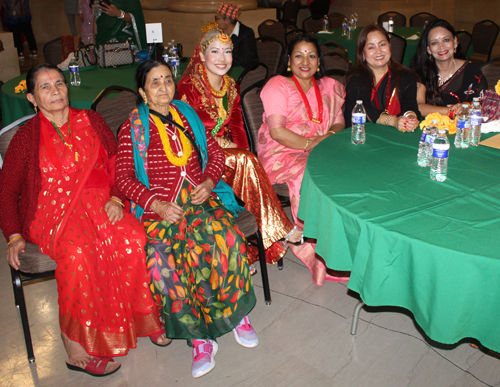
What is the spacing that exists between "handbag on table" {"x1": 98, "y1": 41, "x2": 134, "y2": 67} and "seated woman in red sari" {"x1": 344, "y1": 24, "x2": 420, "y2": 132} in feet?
8.20

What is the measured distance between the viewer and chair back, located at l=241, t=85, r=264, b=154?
2.94 meters

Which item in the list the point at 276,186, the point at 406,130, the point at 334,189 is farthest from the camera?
the point at 276,186

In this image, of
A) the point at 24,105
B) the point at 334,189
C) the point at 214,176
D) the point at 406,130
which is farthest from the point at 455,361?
the point at 24,105

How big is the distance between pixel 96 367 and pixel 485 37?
6.48 metres

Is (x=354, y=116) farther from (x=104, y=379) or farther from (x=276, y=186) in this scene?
(x=104, y=379)

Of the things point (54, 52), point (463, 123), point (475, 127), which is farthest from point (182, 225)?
point (54, 52)

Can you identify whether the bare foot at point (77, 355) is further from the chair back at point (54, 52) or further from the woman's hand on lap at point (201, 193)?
the chair back at point (54, 52)

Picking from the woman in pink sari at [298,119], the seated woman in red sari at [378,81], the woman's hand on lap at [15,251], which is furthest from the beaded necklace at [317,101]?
the woman's hand on lap at [15,251]

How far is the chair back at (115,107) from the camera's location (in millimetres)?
2689

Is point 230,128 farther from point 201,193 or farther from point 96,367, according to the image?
point 96,367

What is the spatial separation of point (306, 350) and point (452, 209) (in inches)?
40.8

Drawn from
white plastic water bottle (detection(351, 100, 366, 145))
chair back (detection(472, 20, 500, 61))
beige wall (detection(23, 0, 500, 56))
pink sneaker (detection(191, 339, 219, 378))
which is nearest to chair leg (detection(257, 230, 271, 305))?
pink sneaker (detection(191, 339, 219, 378))

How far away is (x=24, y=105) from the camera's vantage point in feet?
11.4

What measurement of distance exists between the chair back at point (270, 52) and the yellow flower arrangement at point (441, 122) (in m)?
3.02
